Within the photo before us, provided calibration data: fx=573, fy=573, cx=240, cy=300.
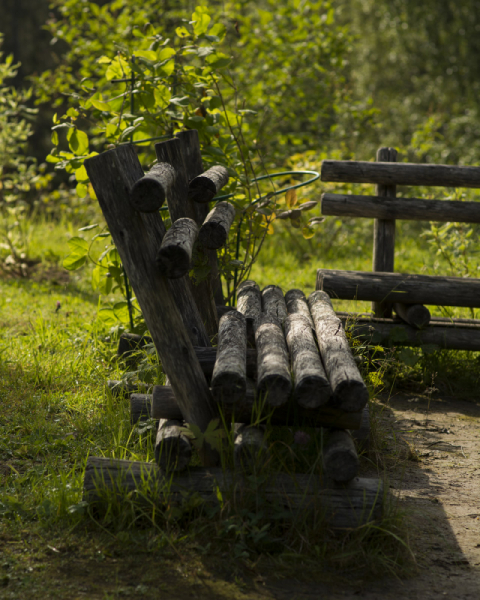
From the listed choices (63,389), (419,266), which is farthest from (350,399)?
(419,266)

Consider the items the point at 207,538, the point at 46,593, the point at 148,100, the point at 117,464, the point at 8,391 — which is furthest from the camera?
the point at 148,100

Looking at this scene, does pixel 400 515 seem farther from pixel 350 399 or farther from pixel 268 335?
pixel 268 335

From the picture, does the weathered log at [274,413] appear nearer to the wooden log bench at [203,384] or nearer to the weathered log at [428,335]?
the wooden log bench at [203,384]

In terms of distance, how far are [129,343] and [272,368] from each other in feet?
6.43

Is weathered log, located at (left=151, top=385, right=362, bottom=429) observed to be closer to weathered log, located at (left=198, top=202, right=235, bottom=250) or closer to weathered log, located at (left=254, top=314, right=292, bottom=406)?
weathered log, located at (left=254, top=314, right=292, bottom=406)

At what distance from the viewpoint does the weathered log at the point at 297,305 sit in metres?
3.54

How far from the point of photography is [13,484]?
2.80 meters

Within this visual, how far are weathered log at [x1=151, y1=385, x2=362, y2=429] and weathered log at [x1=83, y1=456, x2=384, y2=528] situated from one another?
0.25 metres

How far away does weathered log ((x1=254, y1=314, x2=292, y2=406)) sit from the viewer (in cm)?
244

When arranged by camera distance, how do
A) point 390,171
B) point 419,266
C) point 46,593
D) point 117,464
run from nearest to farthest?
point 46,593 → point 117,464 → point 390,171 → point 419,266

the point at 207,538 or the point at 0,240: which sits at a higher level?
the point at 0,240

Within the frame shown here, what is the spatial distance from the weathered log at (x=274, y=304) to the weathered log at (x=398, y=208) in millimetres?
1158

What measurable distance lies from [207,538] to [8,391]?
2052 millimetres

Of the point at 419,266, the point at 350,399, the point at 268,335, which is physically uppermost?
the point at 419,266
